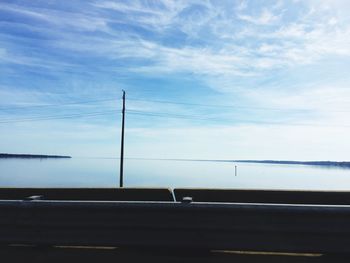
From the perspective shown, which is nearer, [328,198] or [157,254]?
[157,254]

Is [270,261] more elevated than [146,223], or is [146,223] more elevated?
[146,223]

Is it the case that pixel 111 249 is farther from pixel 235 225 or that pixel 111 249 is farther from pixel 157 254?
pixel 235 225

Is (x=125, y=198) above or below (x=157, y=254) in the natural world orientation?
above

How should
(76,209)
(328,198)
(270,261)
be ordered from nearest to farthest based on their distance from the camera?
(270,261) → (76,209) → (328,198)

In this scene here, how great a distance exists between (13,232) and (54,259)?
671 mm

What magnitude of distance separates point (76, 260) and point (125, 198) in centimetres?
260

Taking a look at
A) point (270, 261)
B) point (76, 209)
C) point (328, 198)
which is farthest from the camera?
point (328, 198)

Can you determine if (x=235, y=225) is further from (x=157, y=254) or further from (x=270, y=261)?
(x=157, y=254)

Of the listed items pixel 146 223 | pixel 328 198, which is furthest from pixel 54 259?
pixel 328 198

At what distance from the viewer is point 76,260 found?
498 cm

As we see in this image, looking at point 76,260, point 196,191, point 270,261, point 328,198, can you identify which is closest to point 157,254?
point 76,260

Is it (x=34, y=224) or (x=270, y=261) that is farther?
(x=34, y=224)

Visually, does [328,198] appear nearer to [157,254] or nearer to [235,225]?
[235,225]

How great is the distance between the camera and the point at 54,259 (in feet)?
16.5
